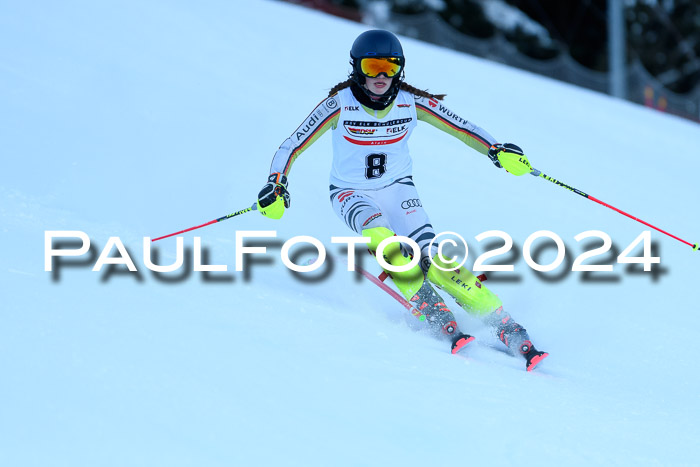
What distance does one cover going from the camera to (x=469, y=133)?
13.8ft

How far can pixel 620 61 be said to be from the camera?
41.7ft

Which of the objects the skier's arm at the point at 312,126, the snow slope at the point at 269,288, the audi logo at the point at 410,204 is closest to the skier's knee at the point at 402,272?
the snow slope at the point at 269,288

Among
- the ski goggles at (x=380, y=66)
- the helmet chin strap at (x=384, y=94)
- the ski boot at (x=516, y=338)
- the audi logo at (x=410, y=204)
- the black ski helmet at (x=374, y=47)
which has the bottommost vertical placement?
the ski boot at (x=516, y=338)

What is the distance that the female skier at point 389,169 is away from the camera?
3787 millimetres


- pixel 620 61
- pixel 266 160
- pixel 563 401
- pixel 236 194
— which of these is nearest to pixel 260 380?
pixel 563 401

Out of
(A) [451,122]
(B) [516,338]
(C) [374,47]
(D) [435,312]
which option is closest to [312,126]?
(C) [374,47]

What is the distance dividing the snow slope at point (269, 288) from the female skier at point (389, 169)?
18cm

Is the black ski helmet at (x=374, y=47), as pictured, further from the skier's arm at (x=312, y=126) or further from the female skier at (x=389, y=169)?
the skier's arm at (x=312, y=126)

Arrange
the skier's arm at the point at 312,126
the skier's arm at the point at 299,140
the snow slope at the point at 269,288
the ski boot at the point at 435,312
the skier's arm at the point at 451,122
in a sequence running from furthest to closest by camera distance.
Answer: the skier's arm at the point at 451,122 → the skier's arm at the point at 312,126 → the skier's arm at the point at 299,140 → the ski boot at the point at 435,312 → the snow slope at the point at 269,288

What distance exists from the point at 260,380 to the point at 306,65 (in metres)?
5.99

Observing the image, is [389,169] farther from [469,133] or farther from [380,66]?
[380,66]

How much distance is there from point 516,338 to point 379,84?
1262 mm

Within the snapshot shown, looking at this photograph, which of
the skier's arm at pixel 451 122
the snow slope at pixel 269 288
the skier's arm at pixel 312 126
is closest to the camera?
the snow slope at pixel 269 288

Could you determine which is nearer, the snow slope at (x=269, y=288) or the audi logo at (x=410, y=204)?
the snow slope at (x=269, y=288)
